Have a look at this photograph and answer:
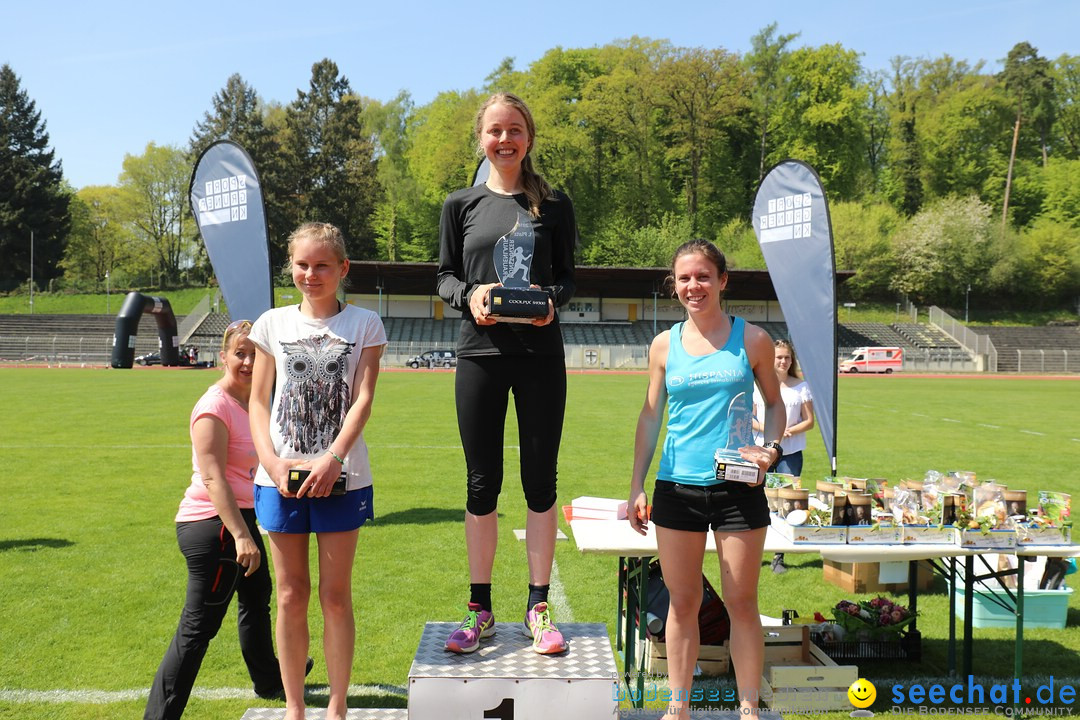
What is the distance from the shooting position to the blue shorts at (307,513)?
281cm

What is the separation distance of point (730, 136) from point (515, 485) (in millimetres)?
61563

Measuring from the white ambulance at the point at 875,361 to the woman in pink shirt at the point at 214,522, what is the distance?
43.1 metres

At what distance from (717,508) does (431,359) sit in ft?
132

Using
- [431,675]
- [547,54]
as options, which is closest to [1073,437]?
[431,675]

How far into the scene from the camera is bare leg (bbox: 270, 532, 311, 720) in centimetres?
286

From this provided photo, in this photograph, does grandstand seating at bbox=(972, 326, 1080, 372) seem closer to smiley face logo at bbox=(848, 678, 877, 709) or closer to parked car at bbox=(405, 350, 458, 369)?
parked car at bbox=(405, 350, 458, 369)

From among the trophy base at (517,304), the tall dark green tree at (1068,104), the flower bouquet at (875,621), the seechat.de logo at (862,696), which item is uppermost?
the tall dark green tree at (1068,104)

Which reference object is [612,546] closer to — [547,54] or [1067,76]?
[547,54]

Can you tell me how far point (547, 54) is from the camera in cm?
6625

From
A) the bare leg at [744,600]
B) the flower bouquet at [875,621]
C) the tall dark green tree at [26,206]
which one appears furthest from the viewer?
the tall dark green tree at [26,206]

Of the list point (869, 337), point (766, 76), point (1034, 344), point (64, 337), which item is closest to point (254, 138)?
point (64, 337)

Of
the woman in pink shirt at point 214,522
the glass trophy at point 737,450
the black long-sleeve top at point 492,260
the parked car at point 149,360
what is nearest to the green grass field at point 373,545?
the woman in pink shirt at point 214,522

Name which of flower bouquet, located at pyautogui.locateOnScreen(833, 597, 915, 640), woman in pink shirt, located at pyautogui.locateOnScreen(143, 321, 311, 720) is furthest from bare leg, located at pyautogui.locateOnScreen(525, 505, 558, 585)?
flower bouquet, located at pyautogui.locateOnScreen(833, 597, 915, 640)

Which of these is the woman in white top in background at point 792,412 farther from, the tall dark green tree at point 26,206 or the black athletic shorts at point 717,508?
the tall dark green tree at point 26,206
